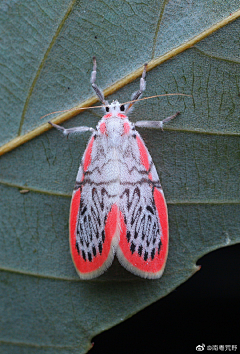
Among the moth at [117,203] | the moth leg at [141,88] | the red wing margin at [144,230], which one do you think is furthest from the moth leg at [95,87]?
the red wing margin at [144,230]

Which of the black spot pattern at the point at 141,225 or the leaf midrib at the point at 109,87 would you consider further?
the black spot pattern at the point at 141,225

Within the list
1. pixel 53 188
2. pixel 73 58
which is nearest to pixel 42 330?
pixel 53 188

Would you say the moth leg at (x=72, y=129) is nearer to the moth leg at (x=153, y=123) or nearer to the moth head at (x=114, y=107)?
the moth head at (x=114, y=107)

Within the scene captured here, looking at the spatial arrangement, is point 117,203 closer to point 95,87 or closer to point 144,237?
point 144,237

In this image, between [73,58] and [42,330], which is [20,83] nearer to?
[73,58]

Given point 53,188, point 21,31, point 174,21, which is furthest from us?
point 53,188

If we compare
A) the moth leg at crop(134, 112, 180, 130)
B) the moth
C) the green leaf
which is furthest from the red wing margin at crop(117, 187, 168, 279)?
the moth leg at crop(134, 112, 180, 130)

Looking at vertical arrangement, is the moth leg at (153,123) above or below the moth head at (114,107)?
below

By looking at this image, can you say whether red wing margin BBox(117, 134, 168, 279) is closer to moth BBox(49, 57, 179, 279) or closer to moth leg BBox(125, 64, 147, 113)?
moth BBox(49, 57, 179, 279)
